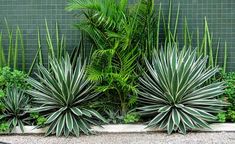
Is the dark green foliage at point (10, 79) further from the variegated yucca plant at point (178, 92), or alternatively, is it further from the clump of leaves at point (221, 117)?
the clump of leaves at point (221, 117)

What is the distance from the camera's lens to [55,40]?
27.8 feet

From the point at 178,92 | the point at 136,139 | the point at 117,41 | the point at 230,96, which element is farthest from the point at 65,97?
the point at 230,96

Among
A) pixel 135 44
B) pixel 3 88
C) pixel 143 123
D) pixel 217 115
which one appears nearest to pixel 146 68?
pixel 135 44

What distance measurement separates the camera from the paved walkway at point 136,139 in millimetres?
6908

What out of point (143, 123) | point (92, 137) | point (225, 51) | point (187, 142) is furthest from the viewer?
point (225, 51)

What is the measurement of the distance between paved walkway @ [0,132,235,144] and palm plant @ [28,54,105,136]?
0.20 metres

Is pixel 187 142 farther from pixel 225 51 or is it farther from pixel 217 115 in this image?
pixel 225 51

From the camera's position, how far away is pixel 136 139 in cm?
706

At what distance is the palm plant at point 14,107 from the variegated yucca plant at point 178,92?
2.04 m

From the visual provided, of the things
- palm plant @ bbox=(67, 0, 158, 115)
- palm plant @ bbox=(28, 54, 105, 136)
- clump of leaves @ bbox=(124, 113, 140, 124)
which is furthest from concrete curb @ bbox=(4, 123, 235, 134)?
palm plant @ bbox=(67, 0, 158, 115)

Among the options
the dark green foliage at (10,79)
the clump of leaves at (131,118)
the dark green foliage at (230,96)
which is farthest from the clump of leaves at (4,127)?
the dark green foliage at (230,96)

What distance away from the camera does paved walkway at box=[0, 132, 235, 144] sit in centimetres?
691

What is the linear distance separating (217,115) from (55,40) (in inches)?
131

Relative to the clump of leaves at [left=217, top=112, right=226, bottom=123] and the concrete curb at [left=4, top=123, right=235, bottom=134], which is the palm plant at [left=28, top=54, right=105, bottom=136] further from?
the clump of leaves at [left=217, top=112, right=226, bottom=123]
